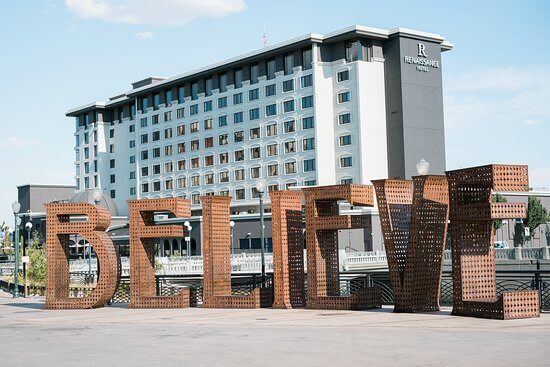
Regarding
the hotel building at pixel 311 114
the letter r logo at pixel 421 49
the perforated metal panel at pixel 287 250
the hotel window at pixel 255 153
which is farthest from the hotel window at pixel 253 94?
the perforated metal panel at pixel 287 250

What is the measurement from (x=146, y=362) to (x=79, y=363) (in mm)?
1214

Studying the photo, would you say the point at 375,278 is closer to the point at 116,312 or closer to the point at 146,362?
the point at 116,312

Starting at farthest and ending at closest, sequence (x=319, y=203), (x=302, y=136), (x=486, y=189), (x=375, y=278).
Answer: (x=302, y=136)
(x=375, y=278)
(x=319, y=203)
(x=486, y=189)

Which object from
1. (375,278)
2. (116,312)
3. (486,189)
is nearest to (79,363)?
(486,189)

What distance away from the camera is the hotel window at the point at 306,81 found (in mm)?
100800

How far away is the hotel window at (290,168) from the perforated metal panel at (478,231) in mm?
81730

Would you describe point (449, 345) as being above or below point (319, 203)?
below

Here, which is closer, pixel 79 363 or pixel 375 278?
pixel 79 363

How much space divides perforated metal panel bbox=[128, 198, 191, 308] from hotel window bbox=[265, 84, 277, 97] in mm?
76320

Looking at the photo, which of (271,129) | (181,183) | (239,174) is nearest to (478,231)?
(271,129)

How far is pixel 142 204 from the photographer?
29.8m

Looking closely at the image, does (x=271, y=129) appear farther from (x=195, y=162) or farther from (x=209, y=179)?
(x=195, y=162)

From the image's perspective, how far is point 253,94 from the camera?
10844cm

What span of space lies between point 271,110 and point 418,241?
8376cm
